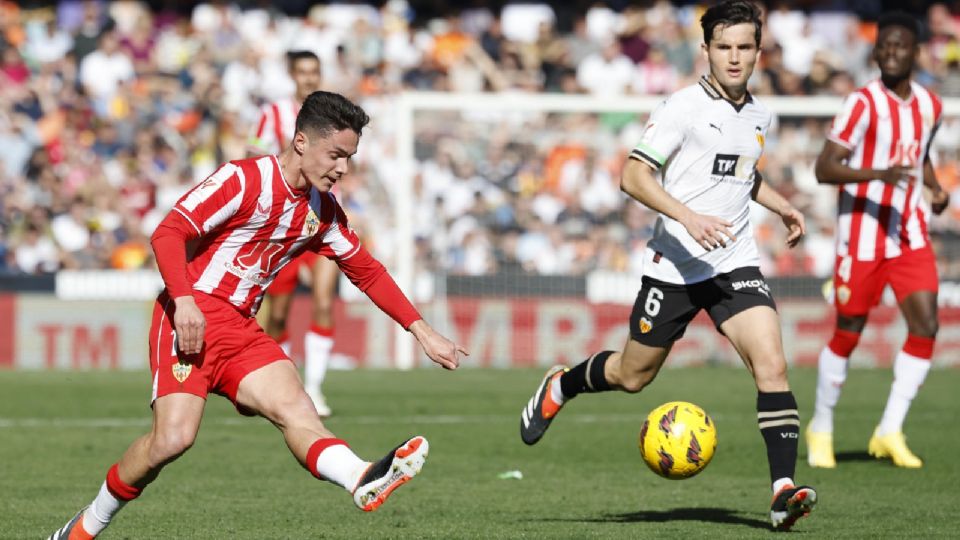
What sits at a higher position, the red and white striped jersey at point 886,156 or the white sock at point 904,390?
the red and white striped jersey at point 886,156

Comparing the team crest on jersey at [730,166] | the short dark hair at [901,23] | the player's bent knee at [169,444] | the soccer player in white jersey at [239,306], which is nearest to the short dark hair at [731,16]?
the team crest on jersey at [730,166]

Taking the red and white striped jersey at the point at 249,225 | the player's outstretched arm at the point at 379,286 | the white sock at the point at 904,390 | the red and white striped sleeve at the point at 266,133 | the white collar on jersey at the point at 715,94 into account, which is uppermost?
the white collar on jersey at the point at 715,94

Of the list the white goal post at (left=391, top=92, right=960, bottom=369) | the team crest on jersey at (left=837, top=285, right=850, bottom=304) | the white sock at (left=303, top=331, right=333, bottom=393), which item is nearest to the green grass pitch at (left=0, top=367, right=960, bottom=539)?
the white sock at (left=303, top=331, right=333, bottom=393)

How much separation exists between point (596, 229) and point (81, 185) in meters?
7.17

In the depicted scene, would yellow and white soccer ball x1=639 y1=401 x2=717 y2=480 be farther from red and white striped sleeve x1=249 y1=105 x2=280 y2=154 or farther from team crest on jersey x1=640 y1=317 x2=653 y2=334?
red and white striped sleeve x1=249 y1=105 x2=280 y2=154

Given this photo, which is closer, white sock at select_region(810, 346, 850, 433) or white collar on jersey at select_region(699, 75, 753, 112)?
white collar on jersey at select_region(699, 75, 753, 112)

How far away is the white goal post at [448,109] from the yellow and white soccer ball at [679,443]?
1013 centimetres

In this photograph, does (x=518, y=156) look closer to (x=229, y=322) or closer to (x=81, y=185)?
(x=81, y=185)

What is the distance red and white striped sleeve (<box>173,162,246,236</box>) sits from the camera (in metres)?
6.10

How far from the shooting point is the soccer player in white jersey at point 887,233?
963 centimetres

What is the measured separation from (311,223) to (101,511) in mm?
1459

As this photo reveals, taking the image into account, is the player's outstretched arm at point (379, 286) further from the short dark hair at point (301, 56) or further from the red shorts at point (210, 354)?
the short dark hair at point (301, 56)

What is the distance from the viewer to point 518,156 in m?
18.4

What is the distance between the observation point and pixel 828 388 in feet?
32.1
